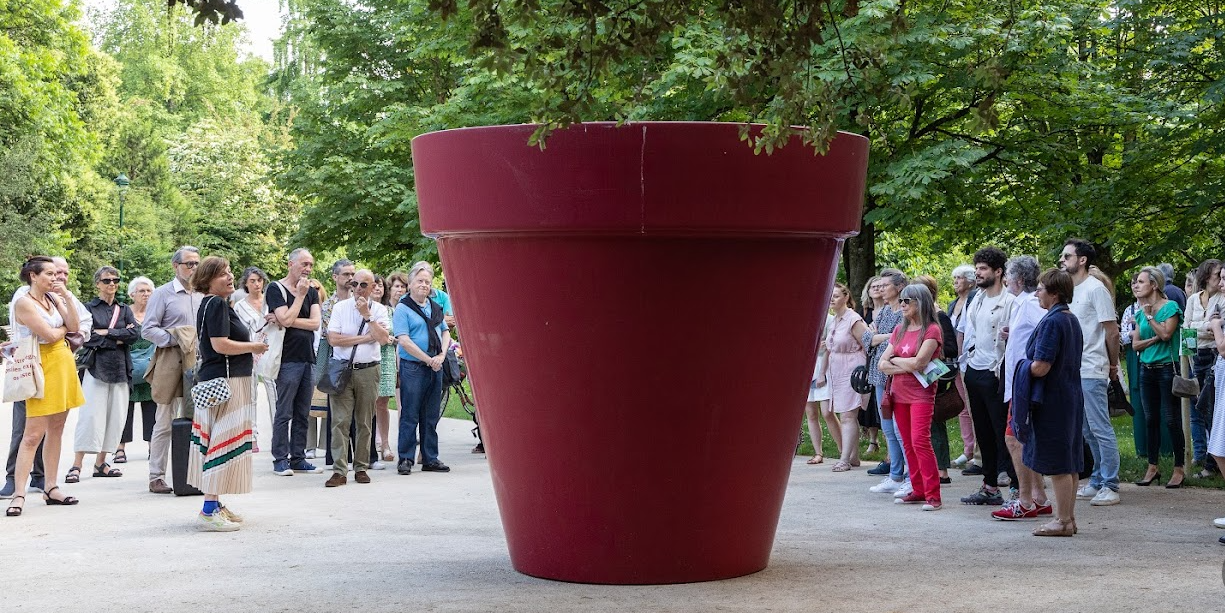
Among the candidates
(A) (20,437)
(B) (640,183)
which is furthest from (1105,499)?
(A) (20,437)

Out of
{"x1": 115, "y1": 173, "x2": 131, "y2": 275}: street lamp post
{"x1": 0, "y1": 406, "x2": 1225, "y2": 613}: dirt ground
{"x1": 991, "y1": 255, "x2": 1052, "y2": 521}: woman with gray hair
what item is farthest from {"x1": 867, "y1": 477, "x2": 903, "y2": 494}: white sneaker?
{"x1": 115, "y1": 173, "x2": 131, "y2": 275}: street lamp post

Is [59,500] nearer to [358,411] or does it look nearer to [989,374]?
[358,411]

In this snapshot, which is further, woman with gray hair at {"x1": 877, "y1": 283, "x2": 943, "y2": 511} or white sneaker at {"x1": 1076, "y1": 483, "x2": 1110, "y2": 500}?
white sneaker at {"x1": 1076, "y1": 483, "x2": 1110, "y2": 500}

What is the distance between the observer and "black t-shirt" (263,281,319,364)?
10.1m

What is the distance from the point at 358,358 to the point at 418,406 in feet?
2.53

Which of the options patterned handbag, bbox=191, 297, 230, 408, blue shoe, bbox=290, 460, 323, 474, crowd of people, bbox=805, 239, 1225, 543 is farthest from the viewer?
blue shoe, bbox=290, 460, 323, 474

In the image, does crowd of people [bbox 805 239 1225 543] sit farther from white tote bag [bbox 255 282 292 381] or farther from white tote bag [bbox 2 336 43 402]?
white tote bag [bbox 2 336 43 402]

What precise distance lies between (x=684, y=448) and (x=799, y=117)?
150 centimetres

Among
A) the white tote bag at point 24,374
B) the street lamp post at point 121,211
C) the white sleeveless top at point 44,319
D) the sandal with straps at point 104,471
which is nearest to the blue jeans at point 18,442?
the white tote bag at point 24,374

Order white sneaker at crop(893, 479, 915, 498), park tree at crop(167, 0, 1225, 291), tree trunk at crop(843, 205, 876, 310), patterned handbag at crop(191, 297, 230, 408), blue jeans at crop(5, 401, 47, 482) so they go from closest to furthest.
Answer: patterned handbag at crop(191, 297, 230, 408), white sneaker at crop(893, 479, 915, 498), blue jeans at crop(5, 401, 47, 482), park tree at crop(167, 0, 1225, 291), tree trunk at crop(843, 205, 876, 310)

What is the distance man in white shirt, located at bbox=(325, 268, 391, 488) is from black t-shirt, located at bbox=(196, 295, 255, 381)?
7.00ft

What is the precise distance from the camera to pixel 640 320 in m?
5.12

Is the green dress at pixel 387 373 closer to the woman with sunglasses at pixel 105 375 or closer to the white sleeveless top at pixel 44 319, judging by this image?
the woman with sunglasses at pixel 105 375

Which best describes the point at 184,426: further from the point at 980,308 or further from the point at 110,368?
the point at 980,308
